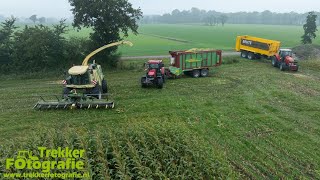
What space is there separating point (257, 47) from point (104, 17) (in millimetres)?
17735

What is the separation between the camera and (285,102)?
2036 cm

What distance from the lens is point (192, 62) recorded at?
2714 cm

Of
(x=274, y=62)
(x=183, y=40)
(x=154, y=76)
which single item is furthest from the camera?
(x=183, y=40)

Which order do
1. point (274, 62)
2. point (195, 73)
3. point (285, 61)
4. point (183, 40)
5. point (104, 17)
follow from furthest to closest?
point (183, 40) → point (274, 62) → point (285, 61) → point (104, 17) → point (195, 73)

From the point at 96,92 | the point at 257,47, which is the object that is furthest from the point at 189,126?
the point at 257,47

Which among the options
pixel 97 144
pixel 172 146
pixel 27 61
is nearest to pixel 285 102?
pixel 172 146

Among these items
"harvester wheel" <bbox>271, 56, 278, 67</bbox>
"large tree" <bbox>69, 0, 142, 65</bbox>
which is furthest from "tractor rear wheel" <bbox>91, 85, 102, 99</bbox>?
"harvester wheel" <bbox>271, 56, 278, 67</bbox>

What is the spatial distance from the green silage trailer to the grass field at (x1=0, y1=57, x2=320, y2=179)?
1.00 metres

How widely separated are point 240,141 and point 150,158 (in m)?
5.65

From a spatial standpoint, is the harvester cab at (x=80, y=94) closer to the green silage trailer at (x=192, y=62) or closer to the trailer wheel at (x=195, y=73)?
the green silage trailer at (x=192, y=62)

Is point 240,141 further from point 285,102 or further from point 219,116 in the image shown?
point 285,102

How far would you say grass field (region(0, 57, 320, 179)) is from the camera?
10602mm

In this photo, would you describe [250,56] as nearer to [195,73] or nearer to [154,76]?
[195,73]

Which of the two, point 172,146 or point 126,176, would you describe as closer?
point 126,176
